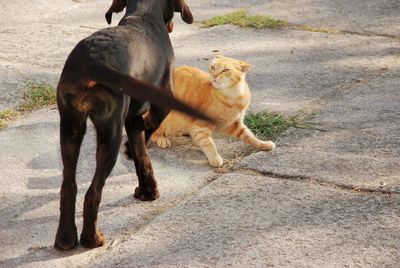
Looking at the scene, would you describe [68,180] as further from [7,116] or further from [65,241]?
[7,116]

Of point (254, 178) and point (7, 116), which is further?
point (7, 116)

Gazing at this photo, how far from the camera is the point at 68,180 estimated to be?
368 centimetres

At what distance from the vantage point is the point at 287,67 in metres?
6.63

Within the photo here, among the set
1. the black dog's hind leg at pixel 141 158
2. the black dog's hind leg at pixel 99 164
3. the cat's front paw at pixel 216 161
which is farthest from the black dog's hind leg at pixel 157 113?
the black dog's hind leg at pixel 99 164

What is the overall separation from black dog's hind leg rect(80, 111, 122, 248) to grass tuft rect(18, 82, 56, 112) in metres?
2.22

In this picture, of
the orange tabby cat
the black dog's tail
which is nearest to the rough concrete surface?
the orange tabby cat

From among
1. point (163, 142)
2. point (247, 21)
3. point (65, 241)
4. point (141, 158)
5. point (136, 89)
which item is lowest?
point (247, 21)

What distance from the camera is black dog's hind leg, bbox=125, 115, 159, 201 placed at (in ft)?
13.8

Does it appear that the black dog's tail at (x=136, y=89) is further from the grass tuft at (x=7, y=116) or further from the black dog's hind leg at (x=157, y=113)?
the grass tuft at (x=7, y=116)

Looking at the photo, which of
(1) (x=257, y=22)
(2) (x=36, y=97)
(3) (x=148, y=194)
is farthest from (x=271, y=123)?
(1) (x=257, y=22)

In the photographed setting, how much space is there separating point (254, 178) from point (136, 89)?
1553mm

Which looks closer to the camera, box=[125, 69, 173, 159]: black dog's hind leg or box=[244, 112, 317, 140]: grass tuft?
box=[125, 69, 173, 159]: black dog's hind leg

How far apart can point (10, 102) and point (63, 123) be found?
7.48 feet

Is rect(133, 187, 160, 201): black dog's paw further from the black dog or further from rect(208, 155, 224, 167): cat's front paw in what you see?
rect(208, 155, 224, 167): cat's front paw
